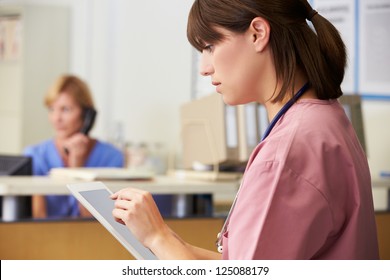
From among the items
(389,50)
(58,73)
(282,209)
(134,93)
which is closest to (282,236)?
(282,209)

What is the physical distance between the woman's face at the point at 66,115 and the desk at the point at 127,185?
3.40ft

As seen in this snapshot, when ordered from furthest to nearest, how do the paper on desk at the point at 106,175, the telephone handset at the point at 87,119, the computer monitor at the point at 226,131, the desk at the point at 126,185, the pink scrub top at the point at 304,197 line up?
1. the telephone handset at the point at 87,119
2. the computer monitor at the point at 226,131
3. the paper on desk at the point at 106,175
4. the desk at the point at 126,185
5. the pink scrub top at the point at 304,197

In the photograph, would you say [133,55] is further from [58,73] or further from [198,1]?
[198,1]

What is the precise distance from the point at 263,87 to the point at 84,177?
169 centimetres

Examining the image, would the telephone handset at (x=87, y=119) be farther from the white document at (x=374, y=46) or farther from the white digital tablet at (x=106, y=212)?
the white digital tablet at (x=106, y=212)

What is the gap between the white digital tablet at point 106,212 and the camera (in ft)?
3.13

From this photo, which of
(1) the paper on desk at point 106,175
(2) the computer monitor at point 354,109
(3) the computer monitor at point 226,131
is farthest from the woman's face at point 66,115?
(2) the computer monitor at point 354,109

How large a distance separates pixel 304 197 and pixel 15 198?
190 cm

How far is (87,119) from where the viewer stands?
3744 millimetres

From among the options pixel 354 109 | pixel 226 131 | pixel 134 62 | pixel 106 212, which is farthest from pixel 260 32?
pixel 134 62

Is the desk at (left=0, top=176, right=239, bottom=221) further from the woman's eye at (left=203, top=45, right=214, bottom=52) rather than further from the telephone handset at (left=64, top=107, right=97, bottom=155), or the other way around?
the woman's eye at (left=203, top=45, right=214, bottom=52)

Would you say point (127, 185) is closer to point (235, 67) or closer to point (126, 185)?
point (126, 185)

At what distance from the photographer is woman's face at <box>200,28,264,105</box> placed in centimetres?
93

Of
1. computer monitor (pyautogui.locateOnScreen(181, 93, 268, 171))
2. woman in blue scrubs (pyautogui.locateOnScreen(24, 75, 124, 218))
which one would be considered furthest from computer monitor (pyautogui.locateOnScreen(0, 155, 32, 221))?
computer monitor (pyautogui.locateOnScreen(181, 93, 268, 171))
